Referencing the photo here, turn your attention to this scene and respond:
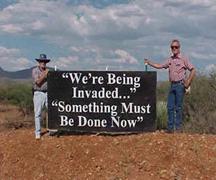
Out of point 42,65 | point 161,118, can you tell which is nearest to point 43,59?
point 42,65

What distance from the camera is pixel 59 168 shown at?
11086mm

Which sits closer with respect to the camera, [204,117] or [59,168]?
[59,168]

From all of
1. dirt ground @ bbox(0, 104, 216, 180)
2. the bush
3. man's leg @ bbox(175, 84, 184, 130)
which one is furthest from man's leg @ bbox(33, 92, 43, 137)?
the bush

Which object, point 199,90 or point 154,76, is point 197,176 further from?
point 199,90

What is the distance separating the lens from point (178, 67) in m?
11.9

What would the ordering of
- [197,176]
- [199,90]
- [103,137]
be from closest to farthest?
[197,176] → [103,137] → [199,90]

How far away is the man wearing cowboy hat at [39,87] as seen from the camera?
1233 cm

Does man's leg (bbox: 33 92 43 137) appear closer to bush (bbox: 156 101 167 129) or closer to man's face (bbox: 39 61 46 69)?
man's face (bbox: 39 61 46 69)

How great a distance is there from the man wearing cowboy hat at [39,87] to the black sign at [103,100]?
5.9 inches

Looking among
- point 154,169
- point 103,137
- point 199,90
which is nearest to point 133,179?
point 154,169

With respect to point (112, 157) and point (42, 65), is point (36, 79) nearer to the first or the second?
point (42, 65)

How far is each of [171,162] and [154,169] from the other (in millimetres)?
354

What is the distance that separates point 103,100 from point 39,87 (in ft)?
4.60

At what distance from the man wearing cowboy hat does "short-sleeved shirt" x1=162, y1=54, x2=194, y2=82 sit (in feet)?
8.56
